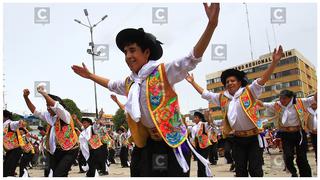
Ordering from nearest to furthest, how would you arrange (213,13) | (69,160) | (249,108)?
(213,13), (249,108), (69,160)

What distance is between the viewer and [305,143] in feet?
22.5

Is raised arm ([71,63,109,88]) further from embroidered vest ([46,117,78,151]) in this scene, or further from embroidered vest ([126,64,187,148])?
embroidered vest ([46,117,78,151])

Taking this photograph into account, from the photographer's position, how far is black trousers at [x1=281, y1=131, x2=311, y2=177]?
661 cm

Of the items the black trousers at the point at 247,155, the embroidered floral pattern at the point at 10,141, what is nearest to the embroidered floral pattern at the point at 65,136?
the embroidered floral pattern at the point at 10,141

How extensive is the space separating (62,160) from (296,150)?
13.7 feet

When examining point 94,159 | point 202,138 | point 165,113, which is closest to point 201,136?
point 202,138

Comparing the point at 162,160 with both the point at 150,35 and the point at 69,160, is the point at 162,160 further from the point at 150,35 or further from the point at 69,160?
the point at 69,160

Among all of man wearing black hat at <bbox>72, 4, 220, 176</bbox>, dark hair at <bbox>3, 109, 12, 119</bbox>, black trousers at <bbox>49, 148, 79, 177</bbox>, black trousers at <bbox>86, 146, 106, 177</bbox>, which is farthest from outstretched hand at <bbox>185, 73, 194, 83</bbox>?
dark hair at <bbox>3, 109, 12, 119</bbox>

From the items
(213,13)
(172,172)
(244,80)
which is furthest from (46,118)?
(213,13)

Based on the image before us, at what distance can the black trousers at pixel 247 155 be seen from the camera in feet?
17.0

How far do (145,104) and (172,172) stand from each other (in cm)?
64

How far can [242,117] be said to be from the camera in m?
5.50

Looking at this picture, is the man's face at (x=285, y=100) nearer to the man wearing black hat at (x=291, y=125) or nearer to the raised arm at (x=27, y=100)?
the man wearing black hat at (x=291, y=125)

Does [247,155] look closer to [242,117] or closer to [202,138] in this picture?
[242,117]
